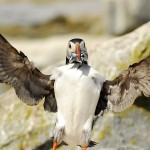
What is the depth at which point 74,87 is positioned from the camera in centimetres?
844

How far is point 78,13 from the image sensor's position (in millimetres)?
43156

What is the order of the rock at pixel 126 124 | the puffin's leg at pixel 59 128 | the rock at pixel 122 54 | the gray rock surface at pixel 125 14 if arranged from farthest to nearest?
1. the gray rock surface at pixel 125 14
2. the rock at pixel 122 54
3. the rock at pixel 126 124
4. the puffin's leg at pixel 59 128

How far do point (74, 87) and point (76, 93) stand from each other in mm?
87

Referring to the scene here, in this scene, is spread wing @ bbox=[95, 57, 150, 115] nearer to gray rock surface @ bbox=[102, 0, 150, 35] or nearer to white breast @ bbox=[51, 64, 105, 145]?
white breast @ bbox=[51, 64, 105, 145]

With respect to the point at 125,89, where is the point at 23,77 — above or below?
above

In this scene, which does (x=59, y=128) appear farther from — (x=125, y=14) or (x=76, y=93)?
(x=125, y=14)

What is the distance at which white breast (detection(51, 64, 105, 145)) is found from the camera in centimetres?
841

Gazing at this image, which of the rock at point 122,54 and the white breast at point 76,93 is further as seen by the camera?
the rock at point 122,54

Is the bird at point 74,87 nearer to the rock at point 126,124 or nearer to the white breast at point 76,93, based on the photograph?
the white breast at point 76,93

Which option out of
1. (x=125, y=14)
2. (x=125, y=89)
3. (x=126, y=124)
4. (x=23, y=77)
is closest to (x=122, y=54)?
(x=126, y=124)

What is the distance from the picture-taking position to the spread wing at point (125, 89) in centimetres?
878

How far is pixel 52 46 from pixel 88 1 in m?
23.4

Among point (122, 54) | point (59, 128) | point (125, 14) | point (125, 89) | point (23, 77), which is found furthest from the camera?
point (125, 14)

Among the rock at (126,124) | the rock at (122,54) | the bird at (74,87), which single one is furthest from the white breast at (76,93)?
the rock at (122,54)
